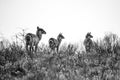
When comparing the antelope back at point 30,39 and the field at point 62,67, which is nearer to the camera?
the field at point 62,67

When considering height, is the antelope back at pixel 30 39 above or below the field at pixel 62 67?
above

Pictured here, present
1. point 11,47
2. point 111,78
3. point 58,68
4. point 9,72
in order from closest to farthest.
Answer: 1. point 111,78
2. point 9,72
3. point 58,68
4. point 11,47

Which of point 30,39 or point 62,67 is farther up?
point 30,39

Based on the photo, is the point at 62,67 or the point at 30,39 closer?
the point at 62,67

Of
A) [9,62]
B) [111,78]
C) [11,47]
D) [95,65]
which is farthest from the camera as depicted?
[11,47]

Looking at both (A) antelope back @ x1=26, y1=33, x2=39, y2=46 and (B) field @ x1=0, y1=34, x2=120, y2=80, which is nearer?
(B) field @ x1=0, y1=34, x2=120, y2=80

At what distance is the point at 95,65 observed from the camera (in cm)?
782

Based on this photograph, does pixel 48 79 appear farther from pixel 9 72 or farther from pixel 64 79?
pixel 9 72

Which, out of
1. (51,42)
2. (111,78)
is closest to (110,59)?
(111,78)

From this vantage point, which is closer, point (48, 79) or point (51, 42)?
point (48, 79)

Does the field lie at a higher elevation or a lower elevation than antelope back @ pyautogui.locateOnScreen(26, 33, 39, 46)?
lower

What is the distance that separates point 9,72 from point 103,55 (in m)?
5.29

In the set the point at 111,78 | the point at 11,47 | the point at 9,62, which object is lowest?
the point at 111,78

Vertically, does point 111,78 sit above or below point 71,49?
below
